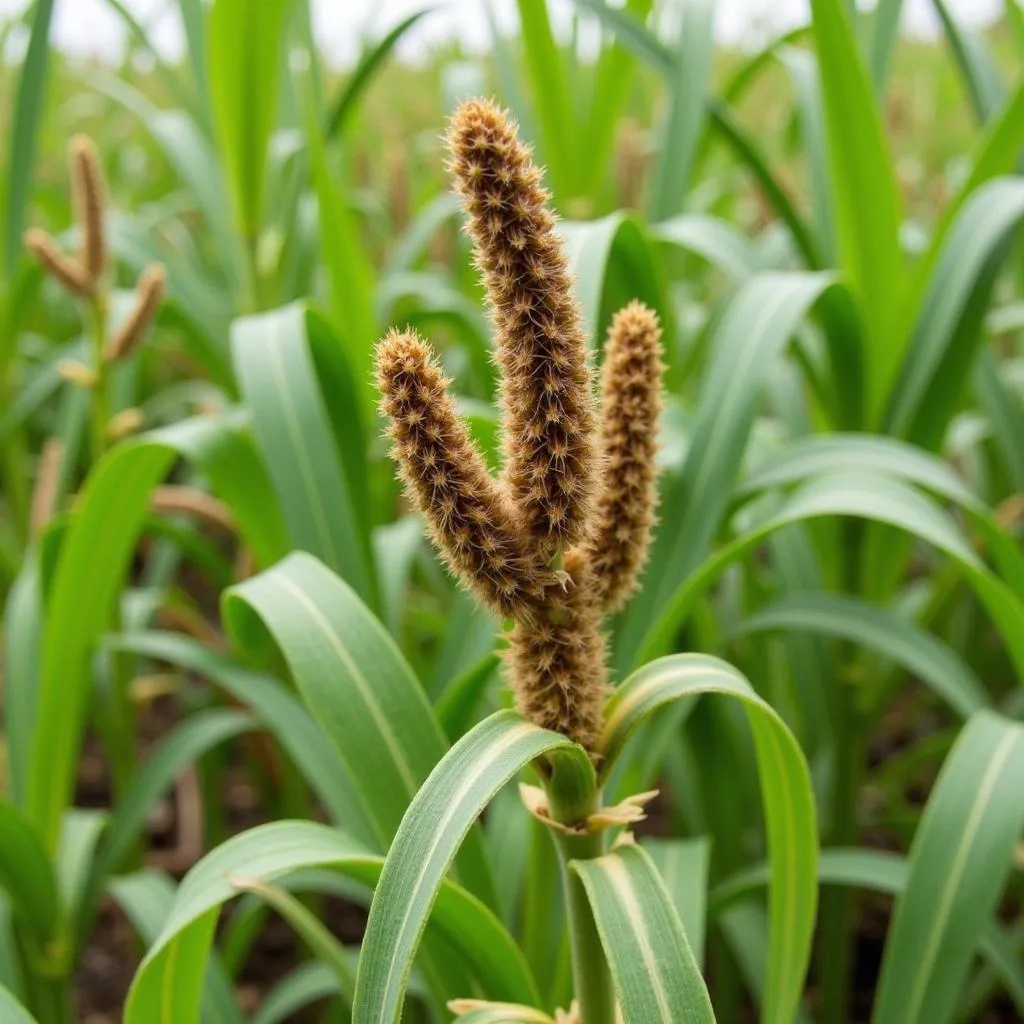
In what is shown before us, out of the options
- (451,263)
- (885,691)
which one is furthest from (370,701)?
(451,263)

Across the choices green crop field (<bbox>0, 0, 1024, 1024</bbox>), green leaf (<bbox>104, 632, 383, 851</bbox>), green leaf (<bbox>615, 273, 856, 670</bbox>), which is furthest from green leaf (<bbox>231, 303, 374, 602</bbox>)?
green leaf (<bbox>615, 273, 856, 670</bbox>)

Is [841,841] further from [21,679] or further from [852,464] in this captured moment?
[21,679]

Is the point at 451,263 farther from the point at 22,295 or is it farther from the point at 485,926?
the point at 485,926

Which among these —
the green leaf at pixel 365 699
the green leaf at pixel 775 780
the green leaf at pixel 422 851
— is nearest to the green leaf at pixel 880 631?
the green leaf at pixel 775 780

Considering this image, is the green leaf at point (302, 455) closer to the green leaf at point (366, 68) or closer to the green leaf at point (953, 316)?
the green leaf at point (366, 68)

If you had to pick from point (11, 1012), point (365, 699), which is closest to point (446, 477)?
point (365, 699)

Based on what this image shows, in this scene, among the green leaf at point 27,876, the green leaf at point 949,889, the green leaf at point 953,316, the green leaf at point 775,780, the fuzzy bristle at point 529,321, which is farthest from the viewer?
the green leaf at point 953,316
